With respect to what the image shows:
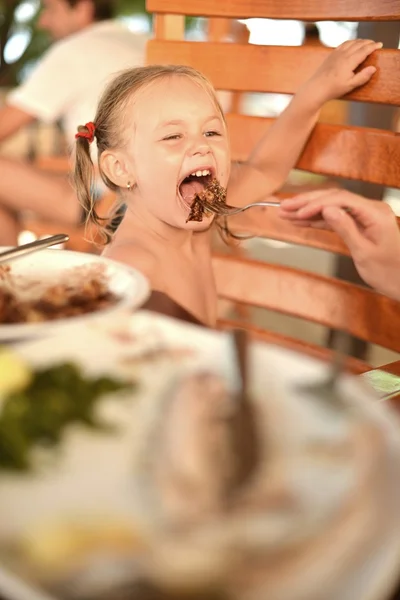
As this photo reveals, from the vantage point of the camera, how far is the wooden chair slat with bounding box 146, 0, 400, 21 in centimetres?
99

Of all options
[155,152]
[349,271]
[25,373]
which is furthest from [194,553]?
[349,271]

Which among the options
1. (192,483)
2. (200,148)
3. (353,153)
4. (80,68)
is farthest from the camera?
(80,68)

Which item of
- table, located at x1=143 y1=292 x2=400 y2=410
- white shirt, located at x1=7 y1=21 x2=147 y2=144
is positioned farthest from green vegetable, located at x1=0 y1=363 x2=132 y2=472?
white shirt, located at x1=7 y1=21 x2=147 y2=144

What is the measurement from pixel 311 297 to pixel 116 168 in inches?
15.4

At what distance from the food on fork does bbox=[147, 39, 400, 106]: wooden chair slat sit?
273 mm

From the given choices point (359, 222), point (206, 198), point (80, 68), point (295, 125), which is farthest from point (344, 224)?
point (80, 68)

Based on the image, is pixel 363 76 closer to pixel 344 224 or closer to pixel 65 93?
pixel 344 224

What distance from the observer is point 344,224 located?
876 millimetres

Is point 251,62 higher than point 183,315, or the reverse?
point 251,62

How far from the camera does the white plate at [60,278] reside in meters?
0.54

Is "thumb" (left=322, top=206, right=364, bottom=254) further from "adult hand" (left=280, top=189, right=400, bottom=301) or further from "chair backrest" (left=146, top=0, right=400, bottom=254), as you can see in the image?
"chair backrest" (left=146, top=0, right=400, bottom=254)

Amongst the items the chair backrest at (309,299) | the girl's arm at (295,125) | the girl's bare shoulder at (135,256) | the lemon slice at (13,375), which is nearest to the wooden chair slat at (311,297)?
the chair backrest at (309,299)

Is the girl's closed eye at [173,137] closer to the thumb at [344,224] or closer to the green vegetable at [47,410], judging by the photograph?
the thumb at [344,224]

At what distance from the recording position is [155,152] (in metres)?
0.87
